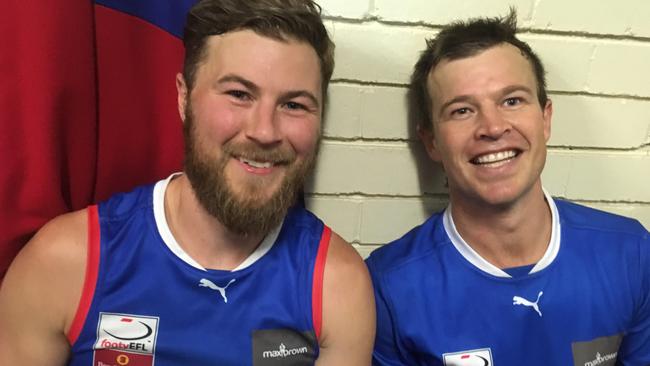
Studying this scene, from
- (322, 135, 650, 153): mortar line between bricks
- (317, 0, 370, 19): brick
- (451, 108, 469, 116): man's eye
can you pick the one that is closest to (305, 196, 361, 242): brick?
(322, 135, 650, 153): mortar line between bricks

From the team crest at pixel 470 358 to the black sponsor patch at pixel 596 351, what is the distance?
19 cm

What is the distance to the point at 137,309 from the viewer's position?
1.05m

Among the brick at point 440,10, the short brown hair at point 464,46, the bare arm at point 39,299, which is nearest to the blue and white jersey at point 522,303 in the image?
the short brown hair at point 464,46

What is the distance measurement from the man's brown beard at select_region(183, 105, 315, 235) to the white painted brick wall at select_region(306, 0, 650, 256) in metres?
0.36

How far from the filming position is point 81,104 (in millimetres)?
1062

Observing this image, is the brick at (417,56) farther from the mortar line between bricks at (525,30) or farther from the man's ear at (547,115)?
the man's ear at (547,115)

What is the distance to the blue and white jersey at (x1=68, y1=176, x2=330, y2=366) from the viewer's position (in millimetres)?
1034

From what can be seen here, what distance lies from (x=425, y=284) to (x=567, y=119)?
0.65 metres

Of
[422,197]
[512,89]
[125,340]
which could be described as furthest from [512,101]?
[125,340]

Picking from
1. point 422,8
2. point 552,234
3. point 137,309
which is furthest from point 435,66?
point 137,309

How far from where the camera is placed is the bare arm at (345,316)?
1.10 meters

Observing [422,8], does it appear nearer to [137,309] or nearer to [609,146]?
[609,146]

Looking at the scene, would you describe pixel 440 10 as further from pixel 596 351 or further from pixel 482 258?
pixel 596 351

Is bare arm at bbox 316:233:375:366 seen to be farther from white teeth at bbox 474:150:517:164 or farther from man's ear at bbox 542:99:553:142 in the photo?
man's ear at bbox 542:99:553:142
